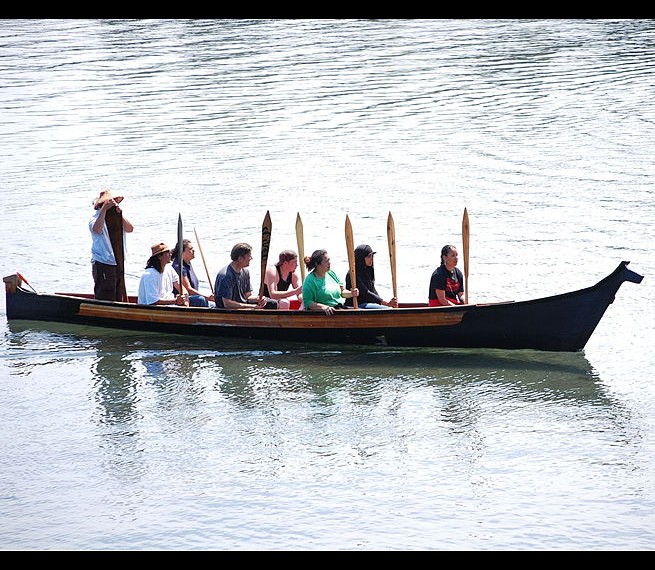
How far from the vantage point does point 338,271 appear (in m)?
16.6

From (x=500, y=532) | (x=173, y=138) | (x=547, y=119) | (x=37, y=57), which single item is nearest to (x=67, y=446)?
(x=500, y=532)

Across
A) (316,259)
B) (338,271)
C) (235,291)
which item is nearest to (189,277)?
(235,291)

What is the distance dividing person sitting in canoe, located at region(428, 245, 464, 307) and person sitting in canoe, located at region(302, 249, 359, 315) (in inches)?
30.8

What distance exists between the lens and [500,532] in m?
8.65

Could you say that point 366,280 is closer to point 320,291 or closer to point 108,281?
point 320,291

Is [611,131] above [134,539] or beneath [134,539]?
above

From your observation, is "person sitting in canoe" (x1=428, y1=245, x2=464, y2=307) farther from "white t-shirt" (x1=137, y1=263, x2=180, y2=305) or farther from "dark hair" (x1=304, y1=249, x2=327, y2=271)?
"white t-shirt" (x1=137, y1=263, x2=180, y2=305)

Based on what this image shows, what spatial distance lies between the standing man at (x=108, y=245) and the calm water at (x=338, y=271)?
0.53 m

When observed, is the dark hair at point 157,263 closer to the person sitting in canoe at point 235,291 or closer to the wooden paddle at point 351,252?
the person sitting in canoe at point 235,291

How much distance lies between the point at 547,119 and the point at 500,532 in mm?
18892

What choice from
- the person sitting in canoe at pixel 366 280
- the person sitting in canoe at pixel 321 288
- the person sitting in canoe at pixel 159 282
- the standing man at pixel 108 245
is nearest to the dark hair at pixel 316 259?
the person sitting in canoe at pixel 321 288

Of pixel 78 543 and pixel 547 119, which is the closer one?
pixel 78 543

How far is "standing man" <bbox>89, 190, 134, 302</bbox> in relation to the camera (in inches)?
536

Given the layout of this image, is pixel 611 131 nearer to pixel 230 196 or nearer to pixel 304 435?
pixel 230 196
